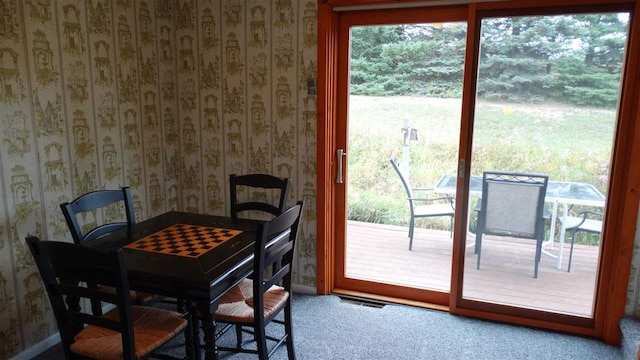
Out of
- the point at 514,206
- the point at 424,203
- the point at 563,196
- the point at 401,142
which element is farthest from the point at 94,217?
the point at 563,196

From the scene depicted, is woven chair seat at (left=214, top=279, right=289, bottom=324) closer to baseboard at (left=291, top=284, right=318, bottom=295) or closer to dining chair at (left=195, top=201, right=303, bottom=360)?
dining chair at (left=195, top=201, right=303, bottom=360)

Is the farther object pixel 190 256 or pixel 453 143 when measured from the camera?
Result: pixel 453 143

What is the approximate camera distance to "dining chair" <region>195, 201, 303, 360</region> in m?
1.97

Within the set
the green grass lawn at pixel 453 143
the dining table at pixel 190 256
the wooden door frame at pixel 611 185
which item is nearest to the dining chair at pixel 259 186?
the dining table at pixel 190 256

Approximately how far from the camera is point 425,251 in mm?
3451

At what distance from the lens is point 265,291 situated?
2.18m

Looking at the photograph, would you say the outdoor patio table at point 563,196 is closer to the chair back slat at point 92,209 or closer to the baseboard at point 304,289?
the baseboard at point 304,289

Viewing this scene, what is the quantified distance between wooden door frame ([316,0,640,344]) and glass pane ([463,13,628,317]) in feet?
0.29

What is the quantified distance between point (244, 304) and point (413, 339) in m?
1.18

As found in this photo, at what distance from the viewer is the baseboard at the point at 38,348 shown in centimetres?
249

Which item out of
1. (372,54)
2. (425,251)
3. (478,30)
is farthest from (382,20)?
(425,251)

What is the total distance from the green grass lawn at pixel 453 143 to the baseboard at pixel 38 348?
2166 millimetres

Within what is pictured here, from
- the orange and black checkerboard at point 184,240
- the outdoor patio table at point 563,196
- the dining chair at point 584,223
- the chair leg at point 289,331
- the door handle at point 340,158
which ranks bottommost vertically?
the chair leg at point 289,331

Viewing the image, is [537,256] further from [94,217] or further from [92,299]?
[94,217]
